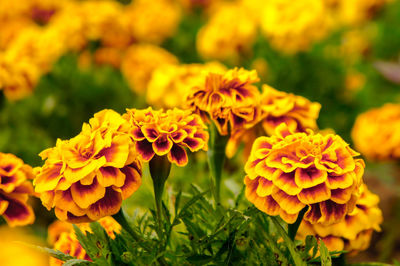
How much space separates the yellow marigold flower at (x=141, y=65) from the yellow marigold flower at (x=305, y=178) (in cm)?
232

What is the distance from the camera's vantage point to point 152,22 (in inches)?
162

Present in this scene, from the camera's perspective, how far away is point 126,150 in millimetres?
964

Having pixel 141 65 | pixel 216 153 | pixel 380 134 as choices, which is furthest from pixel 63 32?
pixel 216 153

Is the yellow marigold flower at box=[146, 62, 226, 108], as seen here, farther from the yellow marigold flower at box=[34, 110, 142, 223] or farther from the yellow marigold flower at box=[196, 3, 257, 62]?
the yellow marigold flower at box=[34, 110, 142, 223]

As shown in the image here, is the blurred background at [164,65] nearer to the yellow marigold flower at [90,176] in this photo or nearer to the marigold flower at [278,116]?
the marigold flower at [278,116]

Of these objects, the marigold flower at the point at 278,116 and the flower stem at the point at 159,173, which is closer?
the flower stem at the point at 159,173

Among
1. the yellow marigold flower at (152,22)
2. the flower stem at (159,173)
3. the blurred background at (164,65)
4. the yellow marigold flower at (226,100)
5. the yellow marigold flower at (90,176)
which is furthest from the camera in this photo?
the yellow marigold flower at (152,22)

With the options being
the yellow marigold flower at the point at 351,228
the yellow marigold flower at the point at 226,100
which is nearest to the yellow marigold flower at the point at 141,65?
the yellow marigold flower at the point at 226,100

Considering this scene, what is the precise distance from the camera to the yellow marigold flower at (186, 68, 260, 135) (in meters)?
1.20

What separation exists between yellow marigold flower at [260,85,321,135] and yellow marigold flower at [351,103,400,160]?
0.89 metres

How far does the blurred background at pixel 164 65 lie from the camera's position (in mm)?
2371

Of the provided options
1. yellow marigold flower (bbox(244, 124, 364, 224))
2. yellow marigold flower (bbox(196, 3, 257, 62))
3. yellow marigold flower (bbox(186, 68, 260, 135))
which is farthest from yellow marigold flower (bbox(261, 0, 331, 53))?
yellow marigold flower (bbox(244, 124, 364, 224))

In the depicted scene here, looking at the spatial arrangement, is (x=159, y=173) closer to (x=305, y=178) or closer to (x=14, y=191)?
(x=305, y=178)

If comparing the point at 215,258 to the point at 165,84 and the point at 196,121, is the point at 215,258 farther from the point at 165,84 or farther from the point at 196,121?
the point at 165,84
